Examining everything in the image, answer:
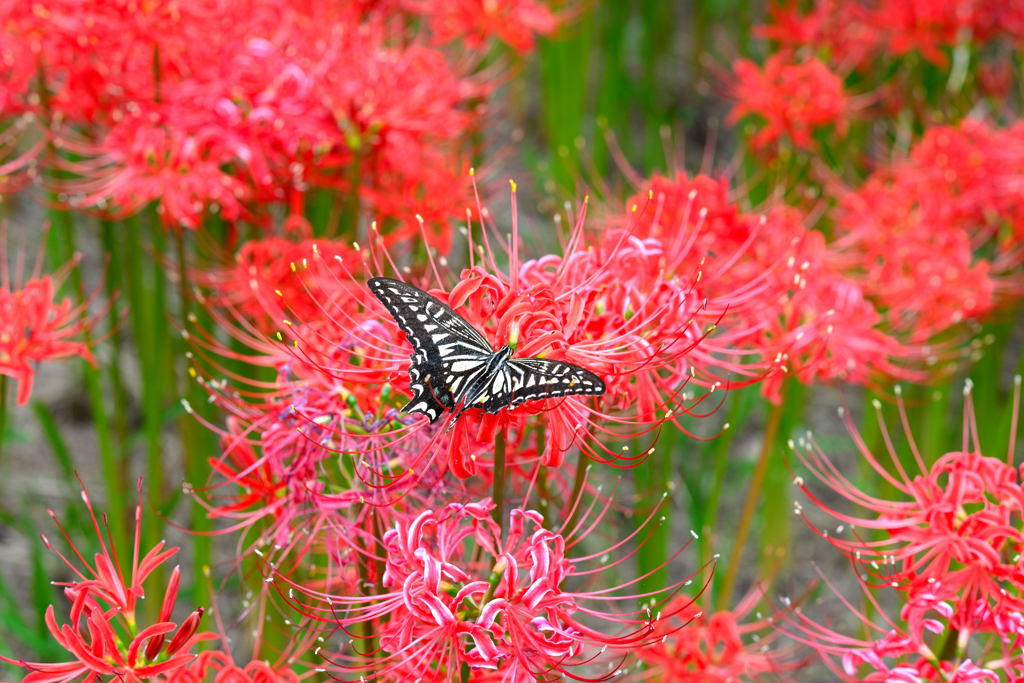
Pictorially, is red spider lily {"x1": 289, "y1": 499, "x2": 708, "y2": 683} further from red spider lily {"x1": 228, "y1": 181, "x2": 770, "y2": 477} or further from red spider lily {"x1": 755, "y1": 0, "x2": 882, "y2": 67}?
red spider lily {"x1": 755, "y1": 0, "x2": 882, "y2": 67}

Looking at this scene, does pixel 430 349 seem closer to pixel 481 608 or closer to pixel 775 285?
pixel 481 608

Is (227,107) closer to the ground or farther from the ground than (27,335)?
farther from the ground

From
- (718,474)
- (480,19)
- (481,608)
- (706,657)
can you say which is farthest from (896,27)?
(481,608)

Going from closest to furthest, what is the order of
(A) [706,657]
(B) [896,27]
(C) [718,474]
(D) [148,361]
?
(A) [706,657] → (C) [718,474] → (D) [148,361] → (B) [896,27]

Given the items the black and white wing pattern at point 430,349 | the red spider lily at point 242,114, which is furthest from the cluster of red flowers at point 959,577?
the red spider lily at point 242,114

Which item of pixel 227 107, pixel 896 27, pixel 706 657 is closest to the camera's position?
pixel 706 657

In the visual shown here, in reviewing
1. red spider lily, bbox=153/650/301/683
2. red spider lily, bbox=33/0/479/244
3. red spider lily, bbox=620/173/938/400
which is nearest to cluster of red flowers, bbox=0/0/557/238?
red spider lily, bbox=33/0/479/244

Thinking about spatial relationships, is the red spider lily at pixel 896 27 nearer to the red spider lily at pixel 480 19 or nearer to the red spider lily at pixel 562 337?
the red spider lily at pixel 480 19
